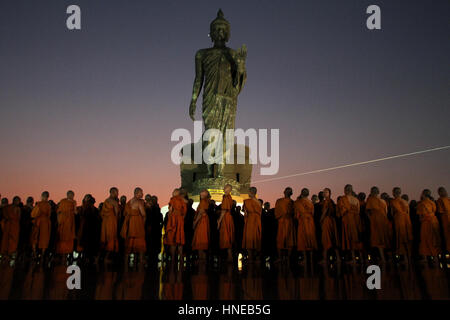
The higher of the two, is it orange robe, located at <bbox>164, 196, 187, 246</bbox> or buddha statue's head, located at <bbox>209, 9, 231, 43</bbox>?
buddha statue's head, located at <bbox>209, 9, 231, 43</bbox>

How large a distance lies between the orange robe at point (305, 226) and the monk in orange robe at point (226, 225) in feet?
4.46

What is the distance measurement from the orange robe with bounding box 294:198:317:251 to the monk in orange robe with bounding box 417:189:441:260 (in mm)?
2179

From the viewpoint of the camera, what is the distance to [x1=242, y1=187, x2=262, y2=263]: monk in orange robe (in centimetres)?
794

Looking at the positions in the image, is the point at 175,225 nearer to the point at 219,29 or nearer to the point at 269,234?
the point at 269,234

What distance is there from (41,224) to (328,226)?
19.9 ft

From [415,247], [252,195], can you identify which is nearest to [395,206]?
[415,247]

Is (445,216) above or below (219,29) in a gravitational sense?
below

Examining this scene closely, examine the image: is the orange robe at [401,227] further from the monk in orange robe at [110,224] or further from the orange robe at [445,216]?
the monk in orange robe at [110,224]

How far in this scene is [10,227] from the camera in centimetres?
872

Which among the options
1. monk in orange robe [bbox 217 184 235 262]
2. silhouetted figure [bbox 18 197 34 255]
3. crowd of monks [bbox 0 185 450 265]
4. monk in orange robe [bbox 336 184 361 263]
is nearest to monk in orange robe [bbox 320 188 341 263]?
crowd of monks [bbox 0 185 450 265]

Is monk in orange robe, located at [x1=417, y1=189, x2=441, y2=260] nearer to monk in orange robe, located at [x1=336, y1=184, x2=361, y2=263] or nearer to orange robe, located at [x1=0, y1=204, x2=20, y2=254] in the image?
monk in orange robe, located at [x1=336, y1=184, x2=361, y2=263]

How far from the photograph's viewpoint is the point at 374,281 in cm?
475

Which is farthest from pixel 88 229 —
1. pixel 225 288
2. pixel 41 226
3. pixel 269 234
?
pixel 225 288

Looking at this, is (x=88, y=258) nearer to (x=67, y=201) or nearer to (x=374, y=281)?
(x=67, y=201)
